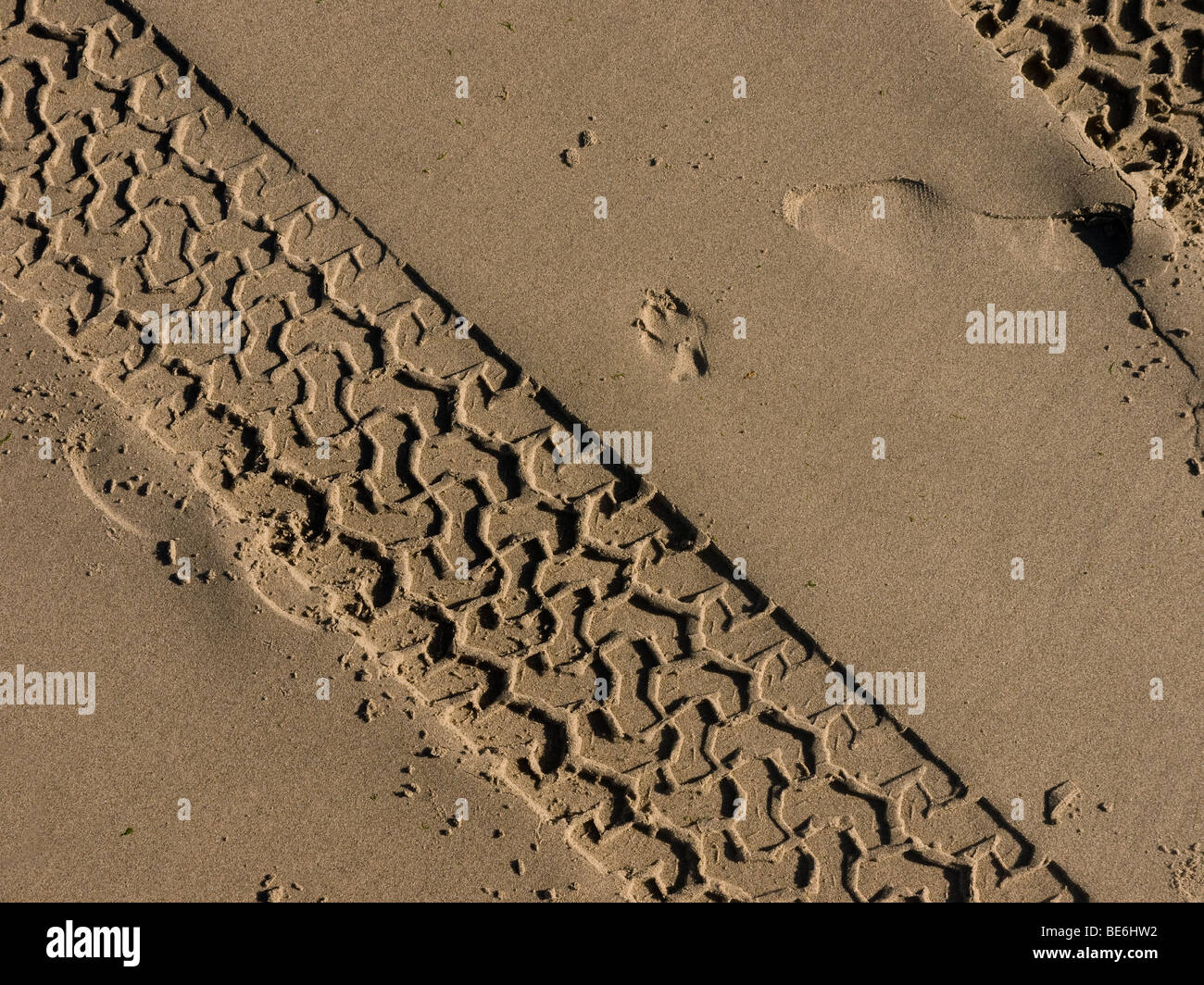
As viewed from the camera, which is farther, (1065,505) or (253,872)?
(1065,505)

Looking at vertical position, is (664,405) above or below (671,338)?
below

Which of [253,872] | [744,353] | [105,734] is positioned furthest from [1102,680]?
[105,734]

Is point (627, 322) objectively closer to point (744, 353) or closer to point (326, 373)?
point (744, 353)

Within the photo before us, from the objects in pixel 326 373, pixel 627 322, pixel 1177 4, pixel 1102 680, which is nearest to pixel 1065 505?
pixel 1102 680

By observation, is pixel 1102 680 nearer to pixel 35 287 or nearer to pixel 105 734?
pixel 105 734

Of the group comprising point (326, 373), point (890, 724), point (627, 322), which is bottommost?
point (890, 724)

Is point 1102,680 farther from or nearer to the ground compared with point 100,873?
farther from the ground
